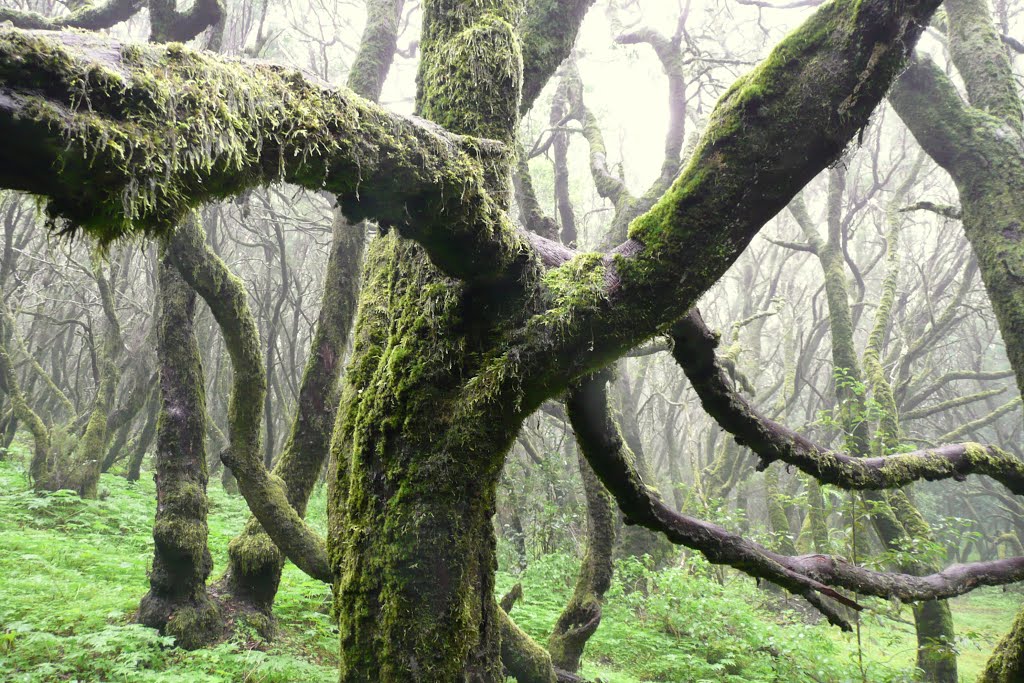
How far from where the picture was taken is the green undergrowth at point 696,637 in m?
6.05

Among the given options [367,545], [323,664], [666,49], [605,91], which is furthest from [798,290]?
[367,545]

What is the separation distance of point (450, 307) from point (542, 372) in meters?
0.42

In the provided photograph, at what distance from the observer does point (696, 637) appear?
23.2 feet

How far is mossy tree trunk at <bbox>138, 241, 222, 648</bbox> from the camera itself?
4.62 metres

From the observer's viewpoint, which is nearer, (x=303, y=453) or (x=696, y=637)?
(x=303, y=453)

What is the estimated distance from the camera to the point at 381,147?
1672 mm

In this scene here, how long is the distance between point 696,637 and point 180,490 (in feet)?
19.4

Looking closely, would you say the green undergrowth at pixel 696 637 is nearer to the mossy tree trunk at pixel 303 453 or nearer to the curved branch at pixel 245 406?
the mossy tree trunk at pixel 303 453

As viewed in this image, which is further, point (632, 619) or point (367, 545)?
point (632, 619)

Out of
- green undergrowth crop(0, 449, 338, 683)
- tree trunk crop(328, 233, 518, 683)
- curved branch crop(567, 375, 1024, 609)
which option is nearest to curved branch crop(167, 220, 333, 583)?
green undergrowth crop(0, 449, 338, 683)

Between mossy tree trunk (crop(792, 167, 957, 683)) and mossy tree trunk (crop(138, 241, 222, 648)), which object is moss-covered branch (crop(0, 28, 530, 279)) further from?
mossy tree trunk (crop(792, 167, 957, 683))

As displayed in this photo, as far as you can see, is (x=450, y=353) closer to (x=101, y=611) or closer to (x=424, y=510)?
(x=424, y=510)

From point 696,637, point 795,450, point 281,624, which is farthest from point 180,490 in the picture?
point 696,637

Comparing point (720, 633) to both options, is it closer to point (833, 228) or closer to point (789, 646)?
point (789, 646)
